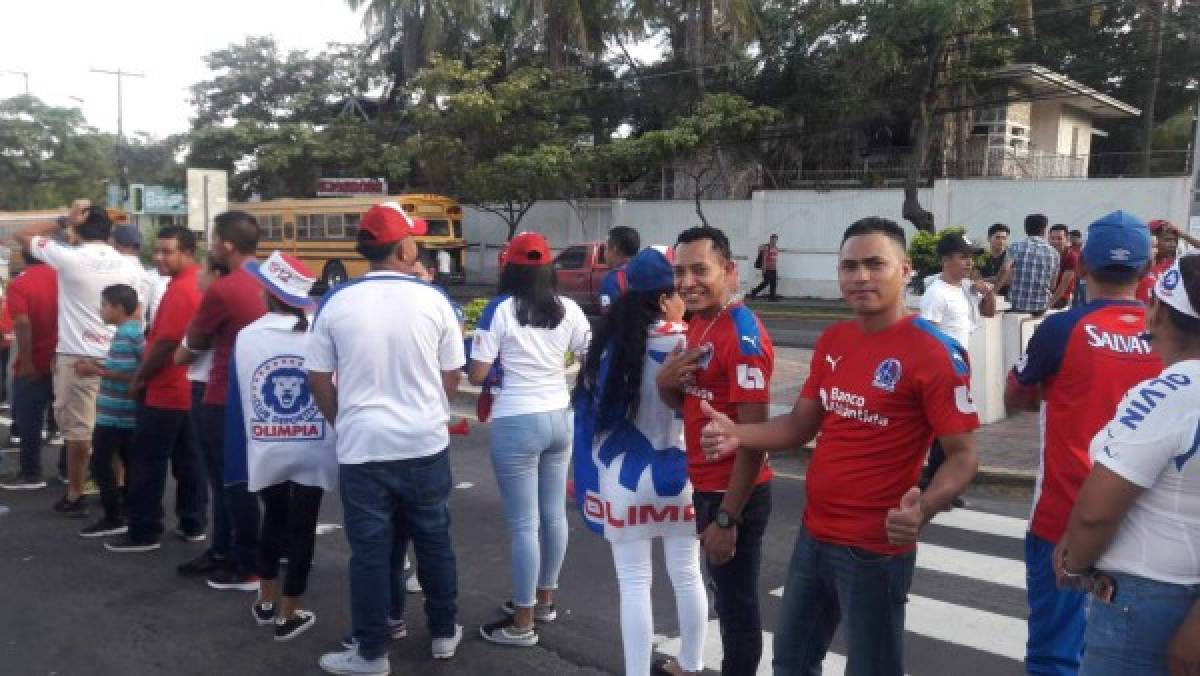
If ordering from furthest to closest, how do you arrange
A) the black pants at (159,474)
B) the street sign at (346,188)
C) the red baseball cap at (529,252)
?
1. the street sign at (346,188)
2. the black pants at (159,474)
3. the red baseball cap at (529,252)

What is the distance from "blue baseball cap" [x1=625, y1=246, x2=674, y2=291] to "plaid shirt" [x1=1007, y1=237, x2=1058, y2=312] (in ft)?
22.1

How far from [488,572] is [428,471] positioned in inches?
63.3

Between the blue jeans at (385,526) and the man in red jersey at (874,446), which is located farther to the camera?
the blue jeans at (385,526)

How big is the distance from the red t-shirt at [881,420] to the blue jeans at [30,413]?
6070 mm

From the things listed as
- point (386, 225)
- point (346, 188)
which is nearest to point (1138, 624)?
point (386, 225)

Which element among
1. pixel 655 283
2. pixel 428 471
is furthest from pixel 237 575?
pixel 655 283

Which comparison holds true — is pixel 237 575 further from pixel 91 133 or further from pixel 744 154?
pixel 91 133

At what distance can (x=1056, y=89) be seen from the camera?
26828 mm

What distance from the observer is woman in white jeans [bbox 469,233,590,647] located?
4270 millimetres

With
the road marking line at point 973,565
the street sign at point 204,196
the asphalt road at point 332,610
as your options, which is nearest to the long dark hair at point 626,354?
the asphalt road at point 332,610

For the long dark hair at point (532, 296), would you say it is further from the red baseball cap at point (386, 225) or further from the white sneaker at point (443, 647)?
the white sneaker at point (443, 647)

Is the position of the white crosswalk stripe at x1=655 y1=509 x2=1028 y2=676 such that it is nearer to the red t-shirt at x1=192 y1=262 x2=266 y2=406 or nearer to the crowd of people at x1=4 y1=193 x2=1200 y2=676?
the crowd of people at x1=4 y1=193 x2=1200 y2=676

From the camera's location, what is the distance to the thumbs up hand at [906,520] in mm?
2566

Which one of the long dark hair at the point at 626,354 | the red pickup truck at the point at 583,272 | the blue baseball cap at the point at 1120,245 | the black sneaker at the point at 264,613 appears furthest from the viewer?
the red pickup truck at the point at 583,272
